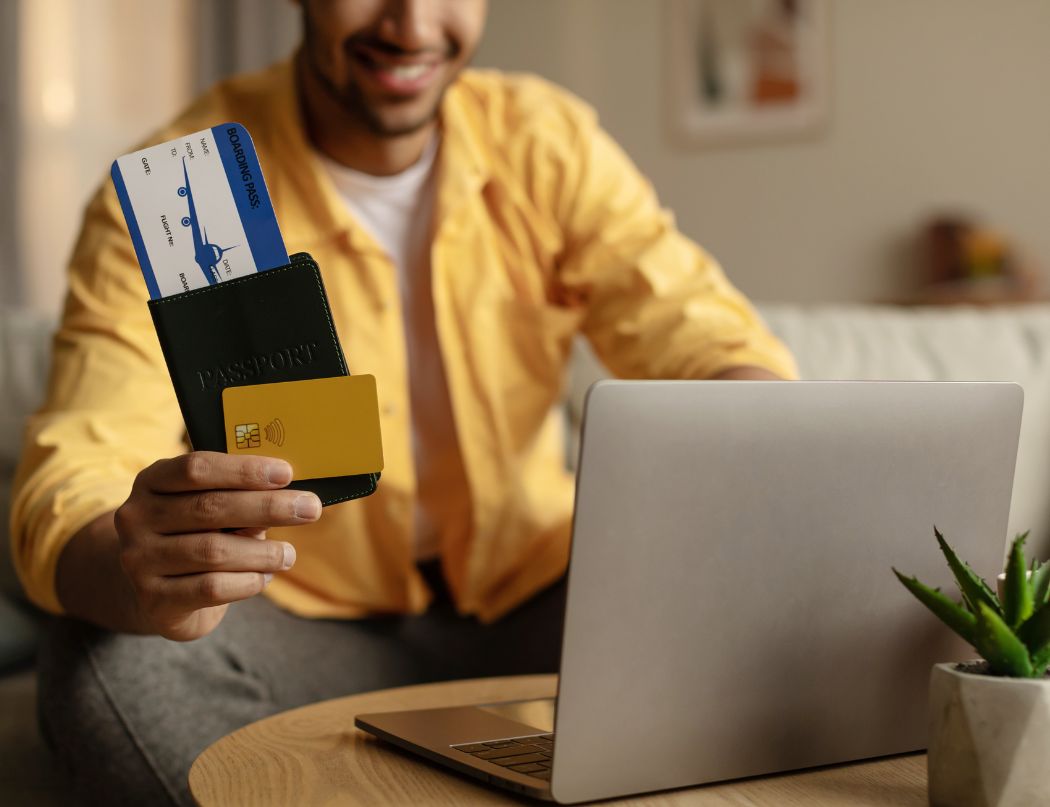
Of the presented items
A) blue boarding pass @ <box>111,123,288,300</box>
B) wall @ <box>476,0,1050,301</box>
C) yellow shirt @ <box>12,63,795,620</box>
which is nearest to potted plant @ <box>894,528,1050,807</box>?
blue boarding pass @ <box>111,123,288,300</box>

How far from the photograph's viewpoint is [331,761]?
797mm

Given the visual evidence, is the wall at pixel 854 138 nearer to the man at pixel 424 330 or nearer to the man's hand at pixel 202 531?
the man at pixel 424 330

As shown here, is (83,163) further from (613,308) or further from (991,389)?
(991,389)

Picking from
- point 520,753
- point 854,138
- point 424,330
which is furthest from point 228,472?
point 854,138

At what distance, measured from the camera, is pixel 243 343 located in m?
0.74

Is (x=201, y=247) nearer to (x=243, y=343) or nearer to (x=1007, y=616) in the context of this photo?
(x=243, y=343)

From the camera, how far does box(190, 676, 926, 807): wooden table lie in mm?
705

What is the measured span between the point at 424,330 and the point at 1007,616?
36.2 inches

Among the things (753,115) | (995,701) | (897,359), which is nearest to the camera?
(995,701)

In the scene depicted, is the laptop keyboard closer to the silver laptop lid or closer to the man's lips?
the silver laptop lid

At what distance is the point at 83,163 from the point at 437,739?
276 cm

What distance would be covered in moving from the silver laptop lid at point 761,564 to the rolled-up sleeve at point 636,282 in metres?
0.54

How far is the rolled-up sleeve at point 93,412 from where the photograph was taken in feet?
3.41

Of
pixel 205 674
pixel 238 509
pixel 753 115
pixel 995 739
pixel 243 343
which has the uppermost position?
pixel 753 115
